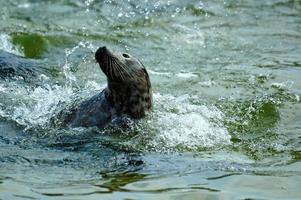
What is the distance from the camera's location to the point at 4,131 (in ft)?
21.3

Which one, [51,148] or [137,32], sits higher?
[137,32]

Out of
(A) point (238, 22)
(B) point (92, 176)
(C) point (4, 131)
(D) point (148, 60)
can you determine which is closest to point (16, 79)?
(C) point (4, 131)

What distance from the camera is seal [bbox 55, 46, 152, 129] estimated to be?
6508 mm

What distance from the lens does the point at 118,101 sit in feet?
21.7

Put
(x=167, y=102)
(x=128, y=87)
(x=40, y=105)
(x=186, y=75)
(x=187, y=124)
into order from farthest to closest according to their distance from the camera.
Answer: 1. (x=186, y=75)
2. (x=167, y=102)
3. (x=40, y=105)
4. (x=187, y=124)
5. (x=128, y=87)

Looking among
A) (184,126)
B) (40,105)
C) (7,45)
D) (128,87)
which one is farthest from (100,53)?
(7,45)

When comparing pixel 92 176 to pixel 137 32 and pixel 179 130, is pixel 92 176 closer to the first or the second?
pixel 179 130

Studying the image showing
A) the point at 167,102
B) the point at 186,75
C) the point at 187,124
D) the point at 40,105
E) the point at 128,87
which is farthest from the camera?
the point at 186,75

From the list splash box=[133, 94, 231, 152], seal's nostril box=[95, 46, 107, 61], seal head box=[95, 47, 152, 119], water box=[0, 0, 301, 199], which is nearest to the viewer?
water box=[0, 0, 301, 199]

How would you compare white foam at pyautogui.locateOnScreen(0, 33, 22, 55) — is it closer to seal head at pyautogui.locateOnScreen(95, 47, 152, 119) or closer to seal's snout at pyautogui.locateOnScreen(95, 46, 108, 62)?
seal head at pyautogui.locateOnScreen(95, 47, 152, 119)

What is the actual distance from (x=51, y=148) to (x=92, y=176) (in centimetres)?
84

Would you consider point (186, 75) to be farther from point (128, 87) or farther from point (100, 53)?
point (100, 53)

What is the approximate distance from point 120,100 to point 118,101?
0.02 metres

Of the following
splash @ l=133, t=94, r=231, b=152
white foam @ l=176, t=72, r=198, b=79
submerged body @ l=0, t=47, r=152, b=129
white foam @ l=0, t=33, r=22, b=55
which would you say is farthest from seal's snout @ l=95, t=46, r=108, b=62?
white foam @ l=0, t=33, r=22, b=55
